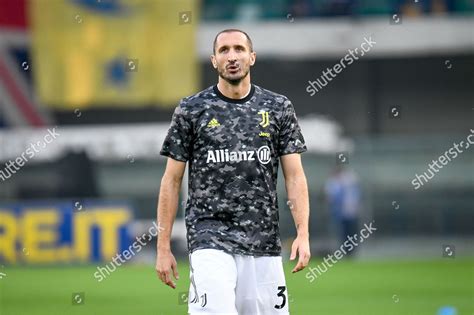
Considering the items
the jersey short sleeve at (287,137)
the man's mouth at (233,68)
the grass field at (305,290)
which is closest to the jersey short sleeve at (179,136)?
the man's mouth at (233,68)

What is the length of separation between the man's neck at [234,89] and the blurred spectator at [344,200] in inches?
747

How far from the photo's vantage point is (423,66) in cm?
3148

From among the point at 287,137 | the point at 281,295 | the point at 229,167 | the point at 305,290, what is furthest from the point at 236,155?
the point at 305,290

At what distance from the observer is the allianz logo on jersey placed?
7.84m

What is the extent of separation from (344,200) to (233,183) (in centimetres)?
1919

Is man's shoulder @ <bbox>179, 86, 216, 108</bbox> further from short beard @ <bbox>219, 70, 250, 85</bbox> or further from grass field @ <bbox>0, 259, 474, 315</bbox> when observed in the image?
grass field @ <bbox>0, 259, 474, 315</bbox>

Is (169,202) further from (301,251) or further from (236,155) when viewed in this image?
(301,251)

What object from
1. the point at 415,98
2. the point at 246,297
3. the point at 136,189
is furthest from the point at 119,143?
the point at 246,297

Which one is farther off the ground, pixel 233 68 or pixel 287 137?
pixel 233 68

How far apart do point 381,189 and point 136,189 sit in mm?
5585

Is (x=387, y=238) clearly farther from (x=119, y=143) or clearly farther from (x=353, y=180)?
(x=119, y=143)

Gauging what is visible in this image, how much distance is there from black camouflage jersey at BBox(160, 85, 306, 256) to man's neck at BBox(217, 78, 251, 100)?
0.09ft

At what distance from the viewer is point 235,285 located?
305 inches

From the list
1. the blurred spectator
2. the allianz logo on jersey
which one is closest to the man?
the allianz logo on jersey
